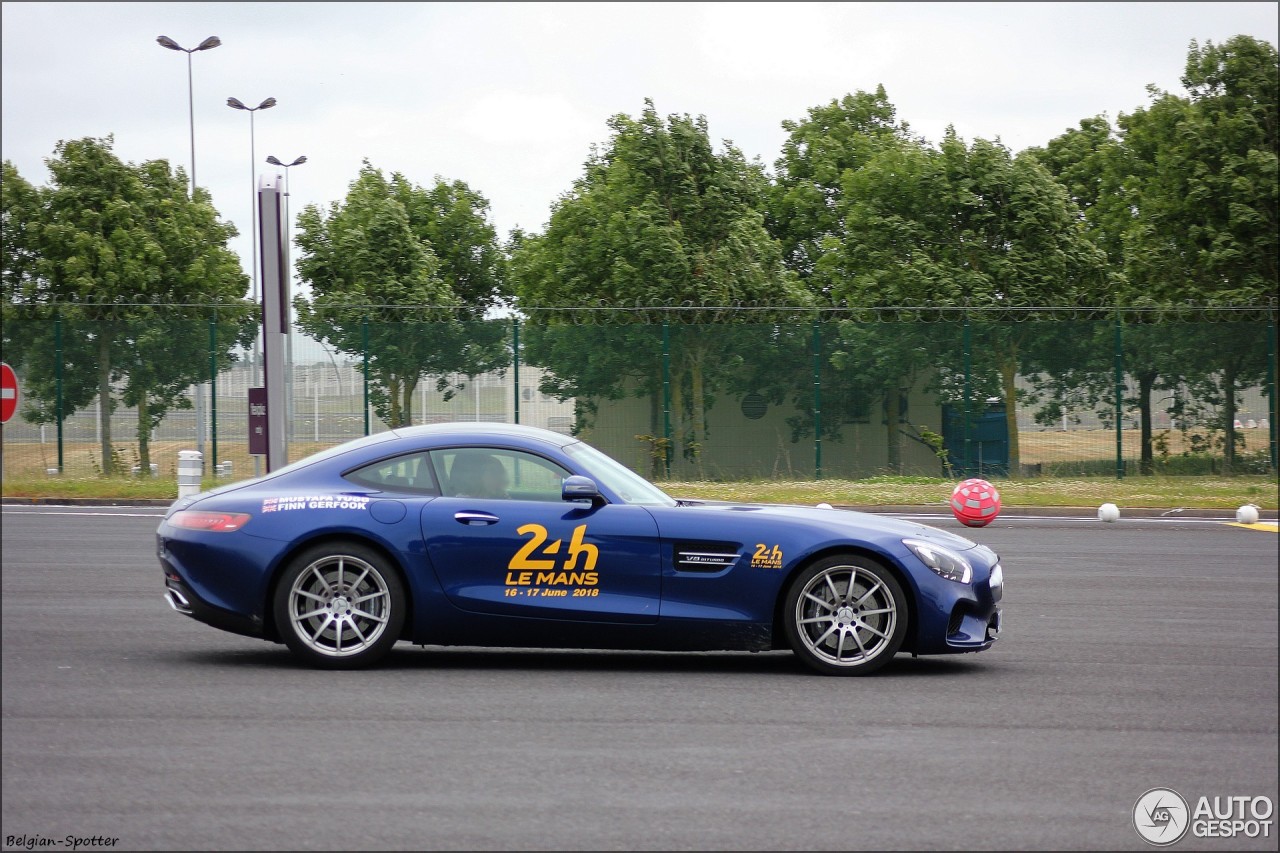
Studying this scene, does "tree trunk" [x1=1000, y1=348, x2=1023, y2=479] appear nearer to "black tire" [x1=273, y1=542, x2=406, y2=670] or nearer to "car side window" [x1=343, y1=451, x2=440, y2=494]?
"car side window" [x1=343, y1=451, x2=440, y2=494]

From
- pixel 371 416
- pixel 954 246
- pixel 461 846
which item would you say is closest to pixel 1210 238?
pixel 954 246

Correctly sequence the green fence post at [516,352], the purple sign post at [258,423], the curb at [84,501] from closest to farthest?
the purple sign post at [258,423] < the curb at [84,501] < the green fence post at [516,352]

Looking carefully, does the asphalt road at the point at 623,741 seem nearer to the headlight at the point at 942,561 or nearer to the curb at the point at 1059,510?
the headlight at the point at 942,561

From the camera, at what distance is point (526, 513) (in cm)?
809

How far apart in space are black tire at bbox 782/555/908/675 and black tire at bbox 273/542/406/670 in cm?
221

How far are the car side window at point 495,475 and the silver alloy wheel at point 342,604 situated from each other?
2.26 feet

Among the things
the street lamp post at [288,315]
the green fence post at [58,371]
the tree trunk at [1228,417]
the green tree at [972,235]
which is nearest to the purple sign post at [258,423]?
the street lamp post at [288,315]

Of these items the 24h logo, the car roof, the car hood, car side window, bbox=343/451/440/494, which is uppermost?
the car roof

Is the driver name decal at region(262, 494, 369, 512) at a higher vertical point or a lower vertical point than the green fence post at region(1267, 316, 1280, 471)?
lower

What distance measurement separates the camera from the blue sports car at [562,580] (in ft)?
26.1

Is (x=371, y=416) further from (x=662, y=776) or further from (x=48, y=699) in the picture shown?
(x=662, y=776)

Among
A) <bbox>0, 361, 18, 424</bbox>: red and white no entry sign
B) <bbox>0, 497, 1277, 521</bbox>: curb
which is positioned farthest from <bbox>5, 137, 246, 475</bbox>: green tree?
<bbox>0, 361, 18, 424</bbox>: red and white no entry sign

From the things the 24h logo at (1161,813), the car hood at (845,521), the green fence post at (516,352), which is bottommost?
the 24h logo at (1161,813)

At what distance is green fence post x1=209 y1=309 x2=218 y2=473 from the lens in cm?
2669
